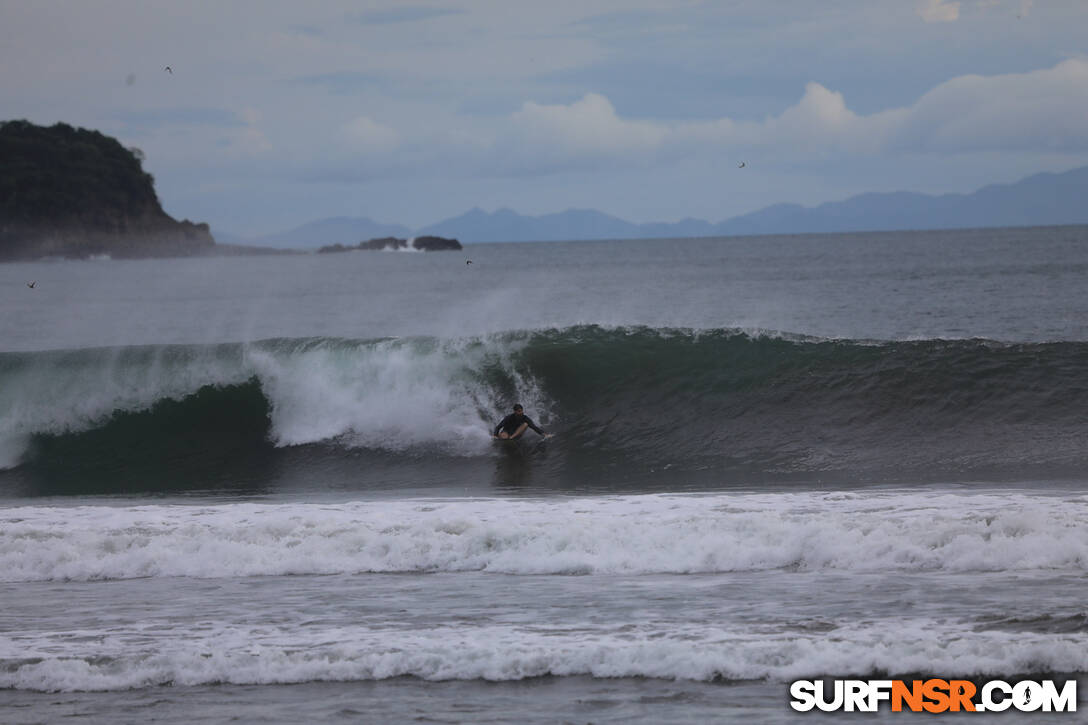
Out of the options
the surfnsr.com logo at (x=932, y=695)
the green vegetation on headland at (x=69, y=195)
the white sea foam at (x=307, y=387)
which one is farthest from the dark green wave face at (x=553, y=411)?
the green vegetation on headland at (x=69, y=195)

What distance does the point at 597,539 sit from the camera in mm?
9914

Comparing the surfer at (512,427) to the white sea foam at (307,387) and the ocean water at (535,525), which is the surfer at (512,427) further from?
the white sea foam at (307,387)

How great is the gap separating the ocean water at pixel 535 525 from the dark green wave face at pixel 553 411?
0.21ft

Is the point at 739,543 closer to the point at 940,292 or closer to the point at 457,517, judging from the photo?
the point at 457,517

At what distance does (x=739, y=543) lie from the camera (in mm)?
9555

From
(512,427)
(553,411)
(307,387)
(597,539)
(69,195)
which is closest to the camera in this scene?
(597,539)

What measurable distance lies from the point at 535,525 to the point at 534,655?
333cm

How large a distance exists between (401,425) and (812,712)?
467 inches

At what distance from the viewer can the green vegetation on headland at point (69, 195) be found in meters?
126

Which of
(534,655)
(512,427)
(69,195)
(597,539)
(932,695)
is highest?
(69,195)

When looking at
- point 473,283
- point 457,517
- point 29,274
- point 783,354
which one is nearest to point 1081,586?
point 457,517

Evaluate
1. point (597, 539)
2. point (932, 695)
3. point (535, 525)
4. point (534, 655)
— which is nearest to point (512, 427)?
point (535, 525)

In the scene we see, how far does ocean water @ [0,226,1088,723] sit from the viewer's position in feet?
22.7

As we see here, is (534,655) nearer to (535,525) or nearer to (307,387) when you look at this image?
(535,525)
